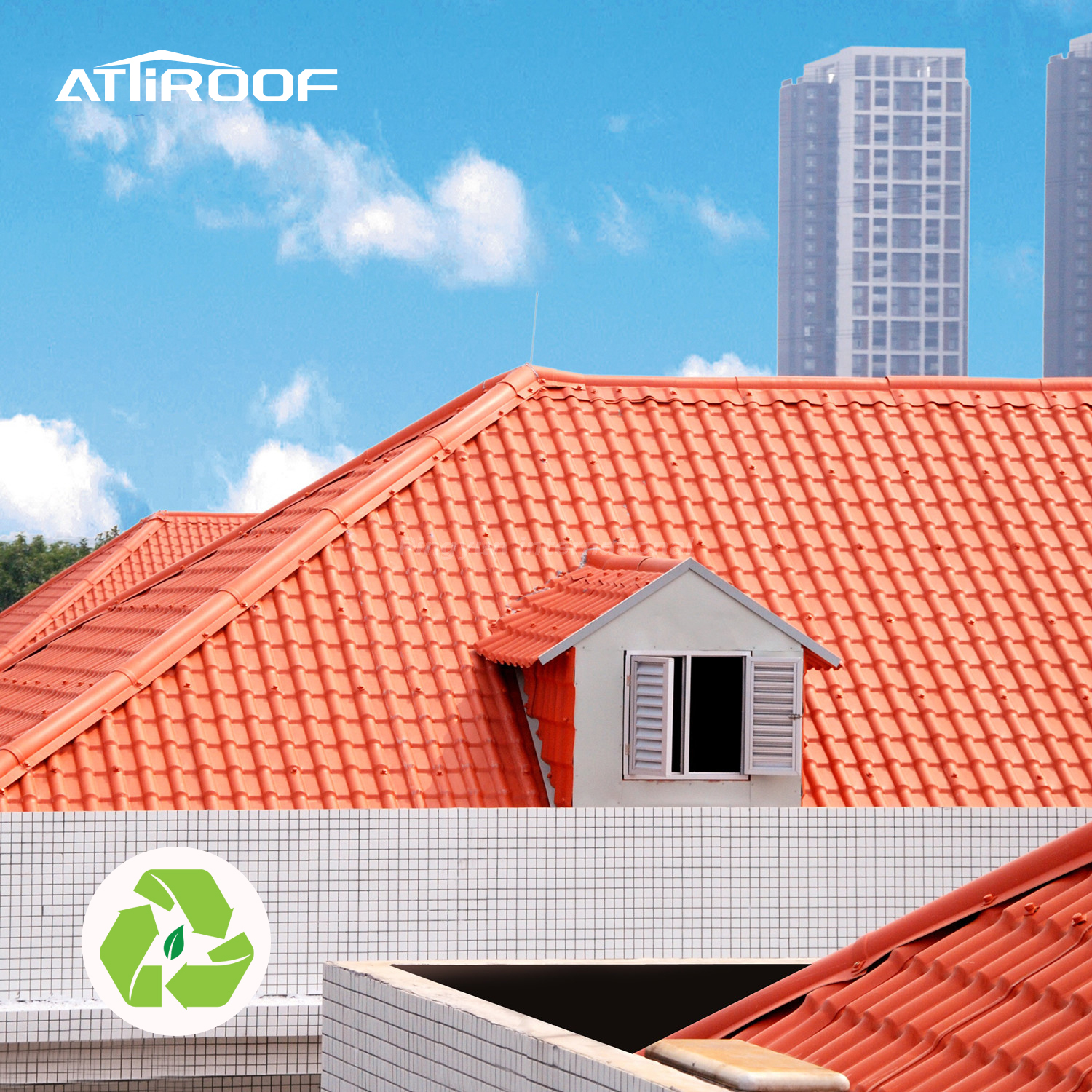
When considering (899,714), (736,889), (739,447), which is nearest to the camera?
(736,889)

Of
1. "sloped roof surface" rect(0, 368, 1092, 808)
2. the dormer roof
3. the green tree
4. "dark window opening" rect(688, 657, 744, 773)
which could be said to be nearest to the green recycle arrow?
"sloped roof surface" rect(0, 368, 1092, 808)

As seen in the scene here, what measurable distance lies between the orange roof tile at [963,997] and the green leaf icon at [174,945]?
4.00 m

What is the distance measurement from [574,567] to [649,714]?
81.4 inches

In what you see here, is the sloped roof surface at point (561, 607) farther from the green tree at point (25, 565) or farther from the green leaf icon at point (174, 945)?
the green tree at point (25, 565)

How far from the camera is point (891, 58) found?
138125 millimetres

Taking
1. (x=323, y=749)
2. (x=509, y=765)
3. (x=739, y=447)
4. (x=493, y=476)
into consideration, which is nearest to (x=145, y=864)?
(x=323, y=749)

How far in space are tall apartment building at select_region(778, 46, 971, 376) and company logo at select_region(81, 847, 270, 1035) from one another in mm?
127519

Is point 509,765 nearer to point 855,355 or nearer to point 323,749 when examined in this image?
point 323,749

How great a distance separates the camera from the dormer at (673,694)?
1045cm

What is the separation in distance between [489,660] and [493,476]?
85.4 inches

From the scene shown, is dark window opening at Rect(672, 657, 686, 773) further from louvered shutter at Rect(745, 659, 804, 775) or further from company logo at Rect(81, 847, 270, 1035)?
company logo at Rect(81, 847, 270, 1035)

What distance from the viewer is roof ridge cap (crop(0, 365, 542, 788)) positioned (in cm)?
1042

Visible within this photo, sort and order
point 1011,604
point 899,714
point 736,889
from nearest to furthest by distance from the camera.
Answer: point 736,889 → point 899,714 → point 1011,604

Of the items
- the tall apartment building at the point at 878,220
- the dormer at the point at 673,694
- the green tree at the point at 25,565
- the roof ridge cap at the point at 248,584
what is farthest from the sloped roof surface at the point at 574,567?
the tall apartment building at the point at 878,220
